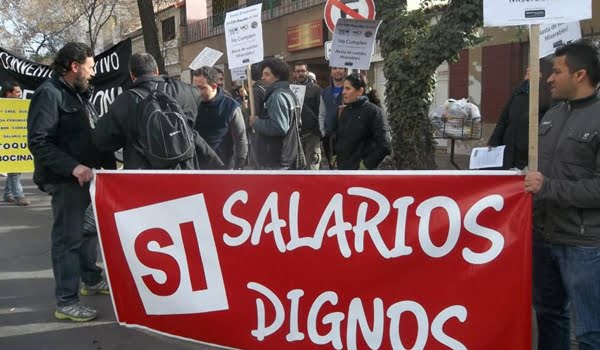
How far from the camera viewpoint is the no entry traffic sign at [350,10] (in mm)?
6902

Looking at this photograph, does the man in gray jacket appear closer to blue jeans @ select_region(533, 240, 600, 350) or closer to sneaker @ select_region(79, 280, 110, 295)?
blue jeans @ select_region(533, 240, 600, 350)

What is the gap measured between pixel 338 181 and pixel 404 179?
0.31 meters

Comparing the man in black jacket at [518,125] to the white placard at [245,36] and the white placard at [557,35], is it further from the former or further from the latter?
the white placard at [245,36]

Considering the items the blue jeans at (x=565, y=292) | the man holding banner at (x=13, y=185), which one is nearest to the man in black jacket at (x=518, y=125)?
the blue jeans at (x=565, y=292)

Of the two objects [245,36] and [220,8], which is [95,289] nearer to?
[245,36]

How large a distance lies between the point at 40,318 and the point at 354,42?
4.06m

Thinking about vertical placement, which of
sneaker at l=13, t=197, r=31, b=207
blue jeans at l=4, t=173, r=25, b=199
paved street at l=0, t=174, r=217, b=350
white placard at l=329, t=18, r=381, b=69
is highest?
white placard at l=329, t=18, r=381, b=69

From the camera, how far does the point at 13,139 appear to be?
29.1ft

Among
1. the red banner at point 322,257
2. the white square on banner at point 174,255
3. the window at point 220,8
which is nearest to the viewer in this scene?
the red banner at point 322,257

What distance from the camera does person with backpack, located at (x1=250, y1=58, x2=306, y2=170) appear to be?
5.13m

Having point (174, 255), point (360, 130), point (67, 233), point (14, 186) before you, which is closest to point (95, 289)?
point (67, 233)

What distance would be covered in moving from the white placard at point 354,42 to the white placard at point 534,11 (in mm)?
3652

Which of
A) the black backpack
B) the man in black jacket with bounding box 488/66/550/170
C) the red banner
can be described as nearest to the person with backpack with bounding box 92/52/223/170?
the black backpack

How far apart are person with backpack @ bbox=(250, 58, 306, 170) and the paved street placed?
1.91m
